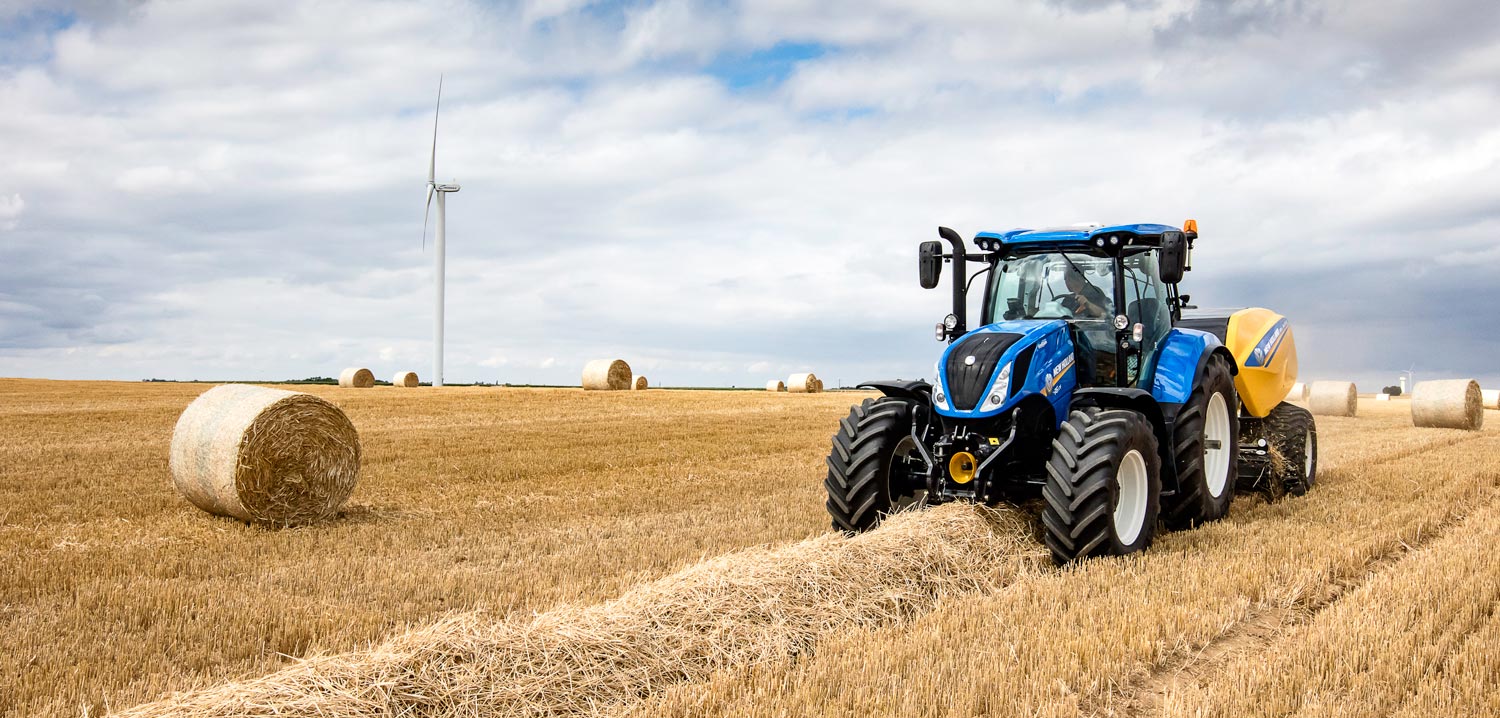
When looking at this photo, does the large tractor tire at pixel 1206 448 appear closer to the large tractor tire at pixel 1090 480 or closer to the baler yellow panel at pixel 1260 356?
the large tractor tire at pixel 1090 480

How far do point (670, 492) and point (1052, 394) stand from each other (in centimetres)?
480

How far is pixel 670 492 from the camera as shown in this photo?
10391 mm

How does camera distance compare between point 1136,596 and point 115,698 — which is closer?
point 115,698

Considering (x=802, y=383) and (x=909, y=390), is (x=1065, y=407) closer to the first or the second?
(x=909, y=390)

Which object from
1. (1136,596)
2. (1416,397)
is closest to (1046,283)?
(1136,596)

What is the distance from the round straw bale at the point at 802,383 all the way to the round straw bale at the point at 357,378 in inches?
534

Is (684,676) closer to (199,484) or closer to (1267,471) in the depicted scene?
(199,484)

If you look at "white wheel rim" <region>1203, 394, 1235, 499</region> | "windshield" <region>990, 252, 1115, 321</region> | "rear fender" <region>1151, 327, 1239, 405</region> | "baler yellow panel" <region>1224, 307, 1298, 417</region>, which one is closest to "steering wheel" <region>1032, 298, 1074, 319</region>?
"windshield" <region>990, 252, 1115, 321</region>

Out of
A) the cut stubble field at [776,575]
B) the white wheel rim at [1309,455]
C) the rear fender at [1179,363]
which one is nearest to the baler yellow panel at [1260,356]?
the white wheel rim at [1309,455]

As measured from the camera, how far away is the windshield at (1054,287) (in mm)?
7293

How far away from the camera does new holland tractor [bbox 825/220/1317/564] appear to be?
6.15 m

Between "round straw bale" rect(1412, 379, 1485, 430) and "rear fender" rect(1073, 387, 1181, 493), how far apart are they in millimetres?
16410

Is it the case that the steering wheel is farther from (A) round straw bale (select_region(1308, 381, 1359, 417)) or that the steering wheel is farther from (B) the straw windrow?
(A) round straw bale (select_region(1308, 381, 1359, 417))

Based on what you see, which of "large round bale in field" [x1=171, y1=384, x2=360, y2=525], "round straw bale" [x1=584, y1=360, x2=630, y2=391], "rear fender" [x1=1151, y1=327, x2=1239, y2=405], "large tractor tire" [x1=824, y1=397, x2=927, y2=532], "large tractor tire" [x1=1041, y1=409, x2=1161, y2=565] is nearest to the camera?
"large tractor tire" [x1=1041, y1=409, x2=1161, y2=565]
